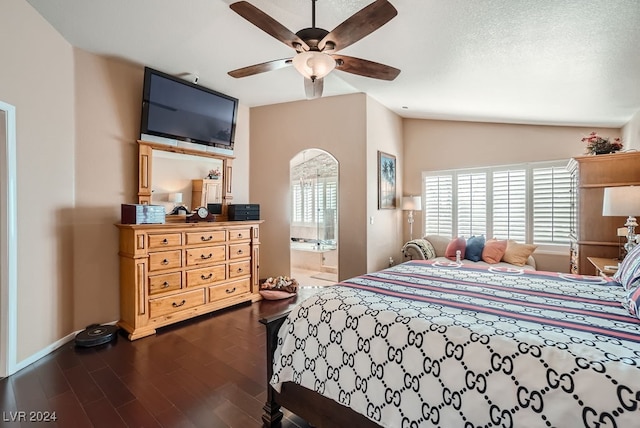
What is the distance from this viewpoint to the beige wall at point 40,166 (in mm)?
2387

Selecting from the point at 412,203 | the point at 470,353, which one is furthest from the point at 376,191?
the point at 470,353

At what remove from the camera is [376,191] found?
466cm

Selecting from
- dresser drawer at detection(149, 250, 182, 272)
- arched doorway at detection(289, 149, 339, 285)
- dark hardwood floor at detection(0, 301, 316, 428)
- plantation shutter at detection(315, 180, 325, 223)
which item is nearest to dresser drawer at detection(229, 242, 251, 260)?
dresser drawer at detection(149, 250, 182, 272)

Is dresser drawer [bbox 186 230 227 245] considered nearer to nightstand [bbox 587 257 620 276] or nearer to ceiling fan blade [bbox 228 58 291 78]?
ceiling fan blade [bbox 228 58 291 78]

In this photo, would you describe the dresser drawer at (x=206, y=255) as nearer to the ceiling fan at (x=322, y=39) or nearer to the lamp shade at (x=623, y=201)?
the ceiling fan at (x=322, y=39)

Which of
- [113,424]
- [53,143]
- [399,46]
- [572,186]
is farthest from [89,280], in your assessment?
[572,186]

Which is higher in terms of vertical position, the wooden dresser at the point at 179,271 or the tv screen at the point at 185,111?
the tv screen at the point at 185,111

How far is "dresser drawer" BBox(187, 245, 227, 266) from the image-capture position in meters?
3.48

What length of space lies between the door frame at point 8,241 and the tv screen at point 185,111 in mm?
1160

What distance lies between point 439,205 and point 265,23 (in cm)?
418

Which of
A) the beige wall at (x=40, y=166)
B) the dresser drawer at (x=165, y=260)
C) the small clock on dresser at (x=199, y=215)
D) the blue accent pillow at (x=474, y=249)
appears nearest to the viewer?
the beige wall at (x=40, y=166)

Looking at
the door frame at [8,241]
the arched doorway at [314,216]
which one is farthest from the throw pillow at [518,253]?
the door frame at [8,241]

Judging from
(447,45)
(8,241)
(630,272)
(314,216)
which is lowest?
(630,272)

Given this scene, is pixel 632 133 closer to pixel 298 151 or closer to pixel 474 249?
pixel 474 249
